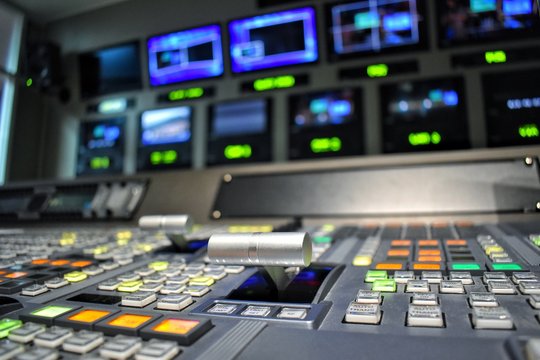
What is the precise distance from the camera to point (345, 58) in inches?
79.9

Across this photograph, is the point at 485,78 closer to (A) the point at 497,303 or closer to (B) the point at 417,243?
(B) the point at 417,243

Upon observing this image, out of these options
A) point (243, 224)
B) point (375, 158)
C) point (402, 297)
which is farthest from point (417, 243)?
point (243, 224)

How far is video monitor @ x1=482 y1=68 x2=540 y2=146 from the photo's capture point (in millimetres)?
1698

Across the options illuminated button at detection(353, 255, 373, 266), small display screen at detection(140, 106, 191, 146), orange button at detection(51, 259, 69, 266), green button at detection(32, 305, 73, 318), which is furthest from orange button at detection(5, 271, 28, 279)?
small display screen at detection(140, 106, 191, 146)

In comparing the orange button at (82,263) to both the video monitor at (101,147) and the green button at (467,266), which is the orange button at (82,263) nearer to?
the green button at (467,266)

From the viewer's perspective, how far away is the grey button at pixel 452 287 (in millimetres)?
564

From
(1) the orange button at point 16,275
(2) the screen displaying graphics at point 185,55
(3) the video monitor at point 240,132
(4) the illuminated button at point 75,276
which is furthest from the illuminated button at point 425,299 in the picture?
(2) the screen displaying graphics at point 185,55

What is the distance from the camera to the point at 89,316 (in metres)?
0.53

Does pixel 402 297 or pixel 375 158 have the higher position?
pixel 375 158

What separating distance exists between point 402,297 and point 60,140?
2762 mm

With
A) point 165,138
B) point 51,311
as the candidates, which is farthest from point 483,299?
point 165,138

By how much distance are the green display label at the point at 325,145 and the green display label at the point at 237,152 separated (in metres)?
0.35

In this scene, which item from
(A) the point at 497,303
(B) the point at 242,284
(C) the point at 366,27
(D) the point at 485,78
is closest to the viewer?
(A) the point at 497,303

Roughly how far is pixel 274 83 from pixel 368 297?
172cm
